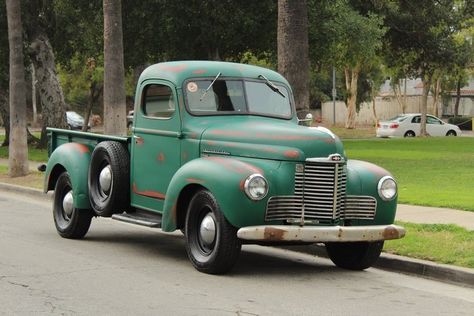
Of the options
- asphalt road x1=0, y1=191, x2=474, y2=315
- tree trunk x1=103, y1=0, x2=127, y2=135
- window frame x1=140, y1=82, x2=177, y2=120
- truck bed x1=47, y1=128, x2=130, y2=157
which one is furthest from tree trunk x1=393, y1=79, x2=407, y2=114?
window frame x1=140, y1=82, x2=177, y2=120

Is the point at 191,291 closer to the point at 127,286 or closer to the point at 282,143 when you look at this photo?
the point at 127,286

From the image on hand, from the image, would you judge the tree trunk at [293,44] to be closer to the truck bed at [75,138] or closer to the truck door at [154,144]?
the truck bed at [75,138]

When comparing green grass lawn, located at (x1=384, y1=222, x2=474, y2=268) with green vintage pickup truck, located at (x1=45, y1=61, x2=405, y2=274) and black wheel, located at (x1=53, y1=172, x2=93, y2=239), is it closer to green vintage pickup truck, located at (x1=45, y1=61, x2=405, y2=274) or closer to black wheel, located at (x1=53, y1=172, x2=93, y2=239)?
green vintage pickup truck, located at (x1=45, y1=61, x2=405, y2=274)

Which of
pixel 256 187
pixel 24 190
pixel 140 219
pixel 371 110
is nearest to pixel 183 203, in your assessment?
pixel 140 219

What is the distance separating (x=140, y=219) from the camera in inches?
405

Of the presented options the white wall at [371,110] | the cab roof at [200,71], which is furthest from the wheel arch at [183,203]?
the white wall at [371,110]

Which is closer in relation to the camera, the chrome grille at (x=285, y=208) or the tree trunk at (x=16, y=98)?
the chrome grille at (x=285, y=208)

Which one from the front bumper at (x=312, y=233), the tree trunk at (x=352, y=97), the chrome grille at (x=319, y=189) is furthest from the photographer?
the tree trunk at (x=352, y=97)

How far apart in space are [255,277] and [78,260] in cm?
213

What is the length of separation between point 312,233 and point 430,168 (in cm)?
1459

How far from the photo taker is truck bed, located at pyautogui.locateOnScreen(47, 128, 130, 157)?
11.0 m

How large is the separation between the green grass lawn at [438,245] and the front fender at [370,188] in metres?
0.76

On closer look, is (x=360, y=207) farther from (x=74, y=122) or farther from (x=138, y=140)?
(x=74, y=122)

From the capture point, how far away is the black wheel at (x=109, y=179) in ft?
34.8
